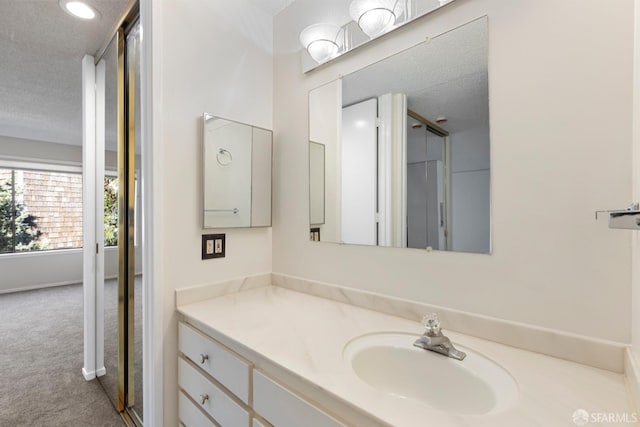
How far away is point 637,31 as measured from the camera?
74cm

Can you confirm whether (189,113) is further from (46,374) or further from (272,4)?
(46,374)

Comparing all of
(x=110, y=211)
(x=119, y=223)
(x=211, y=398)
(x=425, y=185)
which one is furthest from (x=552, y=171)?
(x=110, y=211)

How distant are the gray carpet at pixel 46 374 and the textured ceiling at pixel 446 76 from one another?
2348 mm

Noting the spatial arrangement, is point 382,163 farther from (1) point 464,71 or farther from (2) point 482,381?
(2) point 482,381

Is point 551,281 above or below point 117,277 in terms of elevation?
above

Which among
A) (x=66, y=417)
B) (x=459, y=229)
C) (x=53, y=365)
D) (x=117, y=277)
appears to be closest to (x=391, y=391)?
(x=459, y=229)

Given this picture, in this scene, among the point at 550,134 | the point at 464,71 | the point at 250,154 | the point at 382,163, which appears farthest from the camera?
the point at 250,154

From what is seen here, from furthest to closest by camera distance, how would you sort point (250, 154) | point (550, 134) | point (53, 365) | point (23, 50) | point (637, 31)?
point (53, 365)
point (23, 50)
point (250, 154)
point (550, 134)
point (637, 31)

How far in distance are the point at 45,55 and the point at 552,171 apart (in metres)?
3.25

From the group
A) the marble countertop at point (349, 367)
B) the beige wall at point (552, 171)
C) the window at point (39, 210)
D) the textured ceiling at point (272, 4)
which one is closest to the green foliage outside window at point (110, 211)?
the marble countertop at point (349, 367)

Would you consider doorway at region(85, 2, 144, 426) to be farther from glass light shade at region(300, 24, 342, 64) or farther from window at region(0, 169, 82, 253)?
window at region(0, 169, 82, 253)

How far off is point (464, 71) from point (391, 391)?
1.18 metres

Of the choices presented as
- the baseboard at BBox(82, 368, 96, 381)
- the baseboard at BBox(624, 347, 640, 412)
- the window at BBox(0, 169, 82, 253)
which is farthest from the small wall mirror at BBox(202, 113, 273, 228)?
the window at BBox(0, 169, 82, 253)

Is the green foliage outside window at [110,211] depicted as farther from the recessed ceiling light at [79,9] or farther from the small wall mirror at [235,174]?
the recessed ceiling light at [79,9]
